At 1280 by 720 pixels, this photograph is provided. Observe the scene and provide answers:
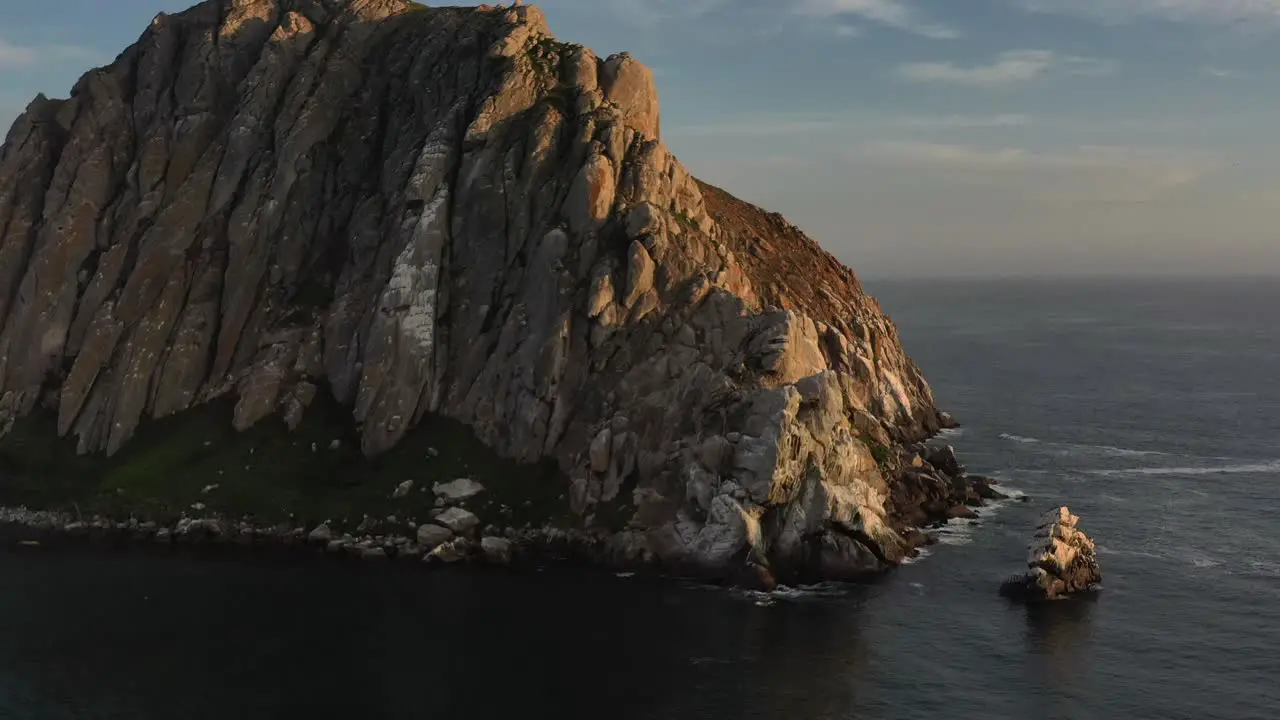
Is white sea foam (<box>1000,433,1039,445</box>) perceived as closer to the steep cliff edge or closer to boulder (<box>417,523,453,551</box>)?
the steep cliff edge

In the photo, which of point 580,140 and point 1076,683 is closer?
point 1076,683

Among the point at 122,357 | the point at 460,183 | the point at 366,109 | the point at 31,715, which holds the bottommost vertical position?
the point at 31,715

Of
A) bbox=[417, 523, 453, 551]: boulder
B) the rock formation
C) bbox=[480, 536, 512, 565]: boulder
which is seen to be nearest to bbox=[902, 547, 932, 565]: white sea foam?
the rock formation

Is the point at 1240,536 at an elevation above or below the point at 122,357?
below

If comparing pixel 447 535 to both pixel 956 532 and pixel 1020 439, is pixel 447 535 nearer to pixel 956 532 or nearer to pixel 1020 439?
pixel 956 532

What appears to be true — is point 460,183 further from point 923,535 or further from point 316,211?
point 923,535

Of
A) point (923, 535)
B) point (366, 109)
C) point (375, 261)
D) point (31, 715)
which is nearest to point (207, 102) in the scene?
point (366, 109)
